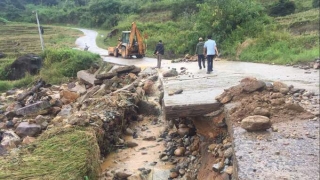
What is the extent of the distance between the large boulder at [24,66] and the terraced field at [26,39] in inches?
317

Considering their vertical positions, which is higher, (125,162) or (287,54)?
(287,54)

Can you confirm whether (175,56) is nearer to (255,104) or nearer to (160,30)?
(160,30)

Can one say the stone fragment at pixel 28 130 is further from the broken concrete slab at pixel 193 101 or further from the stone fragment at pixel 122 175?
the broken concrete slab at pixel 193 101

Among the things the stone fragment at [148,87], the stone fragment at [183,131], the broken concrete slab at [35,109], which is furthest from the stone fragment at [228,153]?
the broken concrete slab at [35,109]

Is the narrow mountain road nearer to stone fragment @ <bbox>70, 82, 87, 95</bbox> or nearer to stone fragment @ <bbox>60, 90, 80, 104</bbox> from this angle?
stone fragment @ <bbox>60, 90, 80, 104</bbox>

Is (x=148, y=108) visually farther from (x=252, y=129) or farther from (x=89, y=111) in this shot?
(x=252, y=129)

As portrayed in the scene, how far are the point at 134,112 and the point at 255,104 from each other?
5.47 m

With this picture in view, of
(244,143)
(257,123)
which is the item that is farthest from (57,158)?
(257,123)

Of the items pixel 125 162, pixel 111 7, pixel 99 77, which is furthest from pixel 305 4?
pixel 111 7

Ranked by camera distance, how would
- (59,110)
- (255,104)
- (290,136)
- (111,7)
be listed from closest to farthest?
1. (290,136)
2. (255,104)
3. (59,110)
4. (111,7)

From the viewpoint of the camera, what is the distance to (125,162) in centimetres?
801

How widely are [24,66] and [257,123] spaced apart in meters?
21.6

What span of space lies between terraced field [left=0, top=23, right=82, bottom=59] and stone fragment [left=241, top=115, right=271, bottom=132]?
1190 inches

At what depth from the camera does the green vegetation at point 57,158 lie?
566cm
